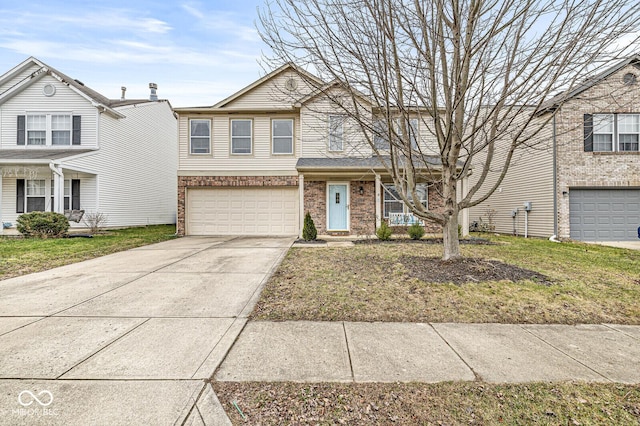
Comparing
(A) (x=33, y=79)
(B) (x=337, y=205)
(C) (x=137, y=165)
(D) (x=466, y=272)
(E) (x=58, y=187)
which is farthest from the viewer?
(C) (x=137, y=165)

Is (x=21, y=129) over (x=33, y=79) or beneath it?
beneath

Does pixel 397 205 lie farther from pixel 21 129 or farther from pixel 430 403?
pixel 21 129

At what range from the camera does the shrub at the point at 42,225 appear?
1143 centimetres

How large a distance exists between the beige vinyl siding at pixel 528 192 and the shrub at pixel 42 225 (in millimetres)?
16564

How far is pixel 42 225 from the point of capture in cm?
1144

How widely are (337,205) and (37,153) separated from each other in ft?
45.9

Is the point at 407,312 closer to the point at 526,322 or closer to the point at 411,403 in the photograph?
the point at 526,322

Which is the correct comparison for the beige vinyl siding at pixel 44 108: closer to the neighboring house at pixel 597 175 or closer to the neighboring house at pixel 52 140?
the neighboring house at pixel 52 140

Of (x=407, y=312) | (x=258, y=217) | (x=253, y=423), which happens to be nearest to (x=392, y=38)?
(x=407, y=312)

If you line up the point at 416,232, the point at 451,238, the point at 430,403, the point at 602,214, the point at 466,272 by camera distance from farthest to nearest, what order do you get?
the point at 602,214 < the point at 416,232 < the point at 451,238 < the point at 466,272 < the point at 430,403

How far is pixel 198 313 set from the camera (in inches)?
157

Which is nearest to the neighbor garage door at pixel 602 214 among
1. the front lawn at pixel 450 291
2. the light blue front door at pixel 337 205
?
the front lawn at pixel 450 291

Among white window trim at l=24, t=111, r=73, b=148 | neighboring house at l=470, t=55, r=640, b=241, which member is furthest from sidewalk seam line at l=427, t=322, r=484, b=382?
white window trim at l=24, t=111, r=73, b=148

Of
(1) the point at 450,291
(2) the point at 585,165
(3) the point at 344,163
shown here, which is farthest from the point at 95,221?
(2) the point at 585,165
